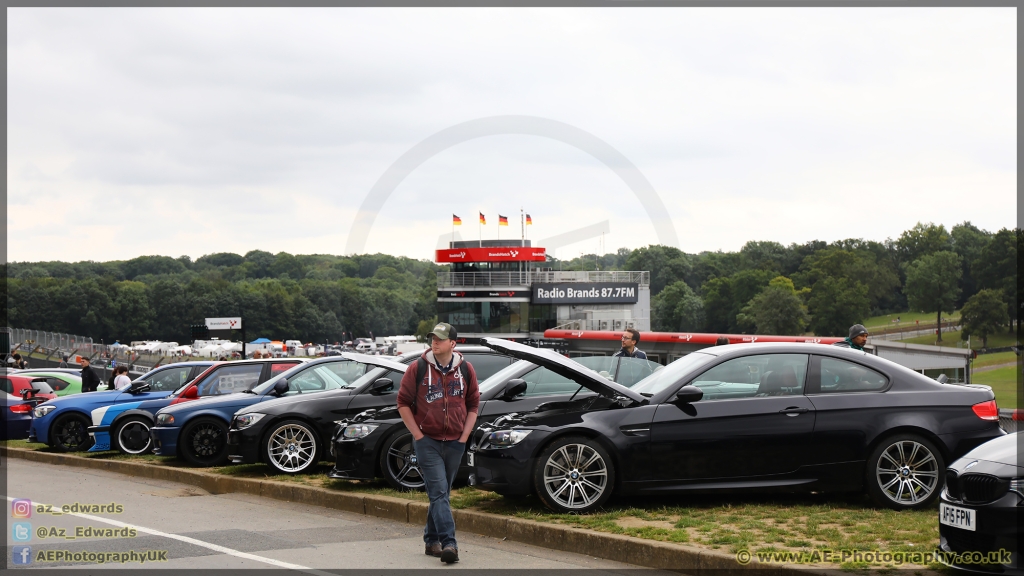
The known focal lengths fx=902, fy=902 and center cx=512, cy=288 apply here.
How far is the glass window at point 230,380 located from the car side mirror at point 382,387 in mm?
4447

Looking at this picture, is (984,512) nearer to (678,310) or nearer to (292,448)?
(292,448)

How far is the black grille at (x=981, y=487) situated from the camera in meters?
5.86

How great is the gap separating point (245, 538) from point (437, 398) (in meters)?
2.58

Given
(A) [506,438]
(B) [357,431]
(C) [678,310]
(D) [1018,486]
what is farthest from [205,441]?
(C) [678,310]

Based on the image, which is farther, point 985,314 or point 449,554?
point 985,314

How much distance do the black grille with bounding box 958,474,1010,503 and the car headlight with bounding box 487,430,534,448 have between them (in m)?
3.66

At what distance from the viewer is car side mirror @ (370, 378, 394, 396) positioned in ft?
37.0

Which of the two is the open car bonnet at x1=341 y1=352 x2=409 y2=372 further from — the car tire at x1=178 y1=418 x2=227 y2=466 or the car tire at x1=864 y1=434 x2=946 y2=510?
the car tire at x1=864 y1=434 x2=946 y2=510

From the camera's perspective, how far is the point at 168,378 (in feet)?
57.1

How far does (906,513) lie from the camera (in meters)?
8.02

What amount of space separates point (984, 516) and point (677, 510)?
9.52ft

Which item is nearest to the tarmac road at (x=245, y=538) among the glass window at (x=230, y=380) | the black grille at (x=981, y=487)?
the black grille at (x=981, y=487)

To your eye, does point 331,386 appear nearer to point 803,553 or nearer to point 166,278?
point 803,553

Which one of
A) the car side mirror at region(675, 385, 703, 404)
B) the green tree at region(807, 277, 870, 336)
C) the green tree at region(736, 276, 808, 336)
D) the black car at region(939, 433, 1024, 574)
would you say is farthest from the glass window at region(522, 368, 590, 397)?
the green tree at region(807, 277, 870, 336)
